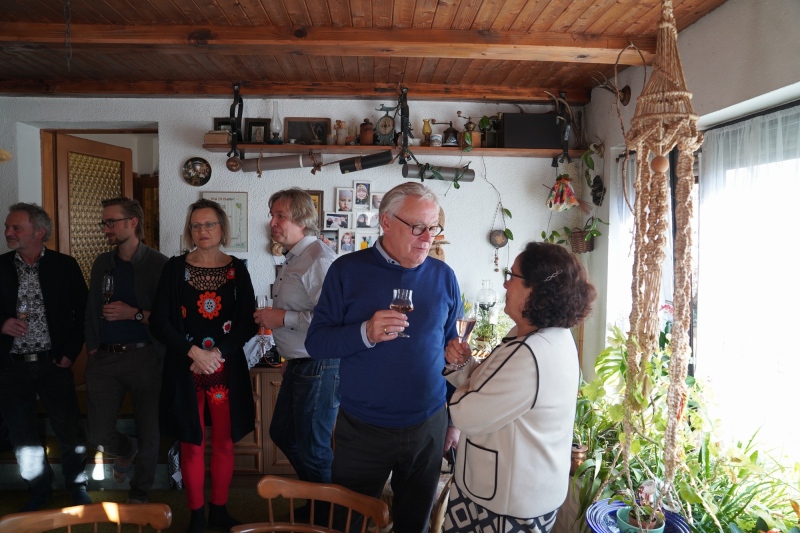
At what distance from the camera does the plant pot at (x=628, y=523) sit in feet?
5.93

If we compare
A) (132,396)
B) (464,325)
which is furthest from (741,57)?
(132,396)

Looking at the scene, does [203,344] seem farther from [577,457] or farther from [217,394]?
[577,457]

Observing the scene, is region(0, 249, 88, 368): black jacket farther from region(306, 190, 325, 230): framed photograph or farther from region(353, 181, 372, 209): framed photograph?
region(353, 181, 372, 209): framed photograph

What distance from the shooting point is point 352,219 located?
4.03 meters

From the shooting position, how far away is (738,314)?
2.49 metres

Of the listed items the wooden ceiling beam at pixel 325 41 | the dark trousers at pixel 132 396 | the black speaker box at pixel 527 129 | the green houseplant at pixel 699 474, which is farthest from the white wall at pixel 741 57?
the dark trousers at pixel 132 396

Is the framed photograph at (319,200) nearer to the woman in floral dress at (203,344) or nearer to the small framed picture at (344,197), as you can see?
the small framed picture at (344,197)

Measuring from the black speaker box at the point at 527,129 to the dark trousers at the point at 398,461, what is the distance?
7.97 feet

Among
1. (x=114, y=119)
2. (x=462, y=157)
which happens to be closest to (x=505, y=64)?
(x=462, y=157)

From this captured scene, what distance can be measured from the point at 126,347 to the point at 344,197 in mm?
1807

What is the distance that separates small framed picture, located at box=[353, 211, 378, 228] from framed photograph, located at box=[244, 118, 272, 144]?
85 cm

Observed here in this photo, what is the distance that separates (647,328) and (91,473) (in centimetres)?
318

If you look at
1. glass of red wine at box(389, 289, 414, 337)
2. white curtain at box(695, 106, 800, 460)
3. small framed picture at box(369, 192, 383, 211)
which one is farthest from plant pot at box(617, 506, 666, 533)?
small framed picture at box(369, 192, 383, 211)

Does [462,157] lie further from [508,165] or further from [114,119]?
[114,119]
